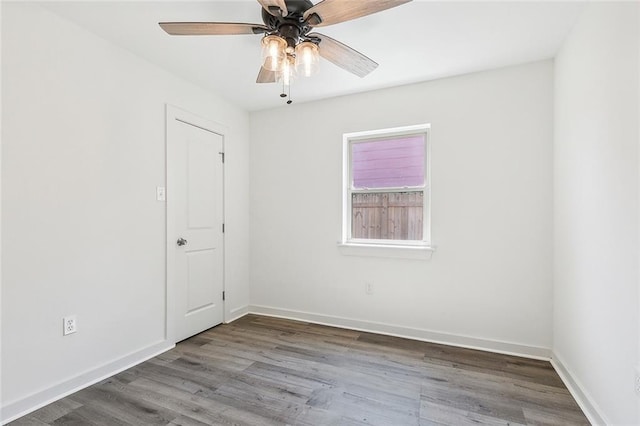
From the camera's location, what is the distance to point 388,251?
10.2 ft

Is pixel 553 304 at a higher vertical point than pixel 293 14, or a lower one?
lower

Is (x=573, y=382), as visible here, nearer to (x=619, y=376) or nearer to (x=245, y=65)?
(x=619, y=376)

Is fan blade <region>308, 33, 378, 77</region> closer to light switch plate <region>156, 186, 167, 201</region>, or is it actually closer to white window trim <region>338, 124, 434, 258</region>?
white window trim <region>338, 124, 434, 258</region>

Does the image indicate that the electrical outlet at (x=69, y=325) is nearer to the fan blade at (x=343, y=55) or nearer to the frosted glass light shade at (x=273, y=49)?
the frosted glass light shade at (x=273, y=49)

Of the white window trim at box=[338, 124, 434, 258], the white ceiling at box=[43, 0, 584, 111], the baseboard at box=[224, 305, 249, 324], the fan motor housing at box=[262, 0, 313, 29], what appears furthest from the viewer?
the baseboard at box=[224, 305, 249, 324]

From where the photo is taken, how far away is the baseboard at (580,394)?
1.72 metres

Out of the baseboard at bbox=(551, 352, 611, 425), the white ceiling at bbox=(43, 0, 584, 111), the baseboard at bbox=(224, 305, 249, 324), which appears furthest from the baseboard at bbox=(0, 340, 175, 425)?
the baseboard at bbox=(551, 352, 611, 425)

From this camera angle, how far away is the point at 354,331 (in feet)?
10.6

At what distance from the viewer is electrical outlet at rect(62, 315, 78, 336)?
206 cm

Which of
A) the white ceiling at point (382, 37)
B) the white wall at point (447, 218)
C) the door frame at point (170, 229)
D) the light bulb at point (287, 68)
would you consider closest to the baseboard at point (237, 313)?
the white wall at point (447, 218)

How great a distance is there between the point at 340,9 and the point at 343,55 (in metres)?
0.42

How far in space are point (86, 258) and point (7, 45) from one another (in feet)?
4.57

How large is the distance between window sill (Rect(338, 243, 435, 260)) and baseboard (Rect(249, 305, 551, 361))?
0.72 meters

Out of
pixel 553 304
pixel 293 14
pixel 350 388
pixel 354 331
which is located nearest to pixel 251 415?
pixel 350 388
